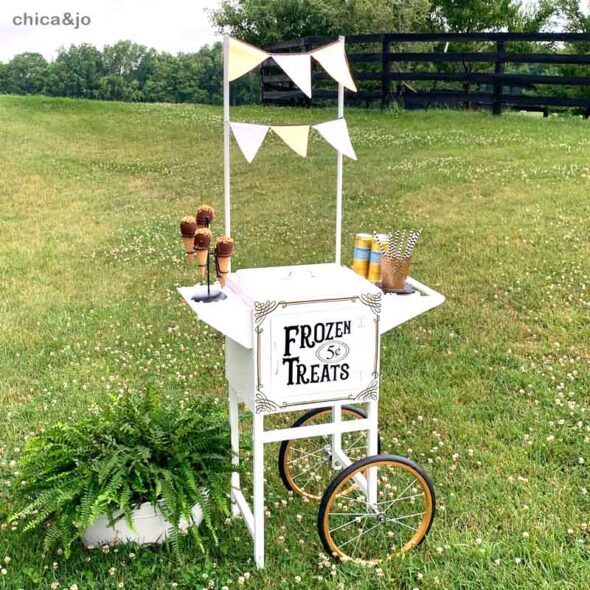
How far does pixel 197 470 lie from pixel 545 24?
33.3 m

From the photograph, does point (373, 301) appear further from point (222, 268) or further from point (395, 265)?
point (222, 268)

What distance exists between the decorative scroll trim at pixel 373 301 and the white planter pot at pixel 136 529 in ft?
4.52

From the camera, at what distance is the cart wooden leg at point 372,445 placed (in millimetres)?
3717

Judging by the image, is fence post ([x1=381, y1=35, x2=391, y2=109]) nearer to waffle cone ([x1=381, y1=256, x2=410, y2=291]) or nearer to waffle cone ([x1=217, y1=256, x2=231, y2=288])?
waffle cone ([x1=381, y1=256, x2=410, y2=291])

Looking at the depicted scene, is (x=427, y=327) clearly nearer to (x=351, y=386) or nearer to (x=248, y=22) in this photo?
(x=351, y=386)

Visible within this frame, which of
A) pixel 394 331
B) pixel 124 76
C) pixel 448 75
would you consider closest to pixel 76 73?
pixel 124 76

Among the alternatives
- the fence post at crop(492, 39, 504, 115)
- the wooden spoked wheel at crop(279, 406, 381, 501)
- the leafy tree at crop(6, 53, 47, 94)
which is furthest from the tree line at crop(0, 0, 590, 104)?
the wooden spoked wheel at crop(279, 406, 381, 501)

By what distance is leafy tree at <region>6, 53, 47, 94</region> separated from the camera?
25.3m

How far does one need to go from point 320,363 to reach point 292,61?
1.41m

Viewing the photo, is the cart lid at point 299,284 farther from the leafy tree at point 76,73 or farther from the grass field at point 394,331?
the leafy tree at point 76,73

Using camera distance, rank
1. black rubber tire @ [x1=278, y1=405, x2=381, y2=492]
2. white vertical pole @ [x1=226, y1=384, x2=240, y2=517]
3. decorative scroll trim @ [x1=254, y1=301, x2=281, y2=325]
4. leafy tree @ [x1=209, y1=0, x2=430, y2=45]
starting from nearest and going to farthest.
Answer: decorative scroll trim @ [x1=254, y1=301, x2=281, y2=325]
white vertical pole @ [x1=226, y1=384, x2=240, y2=517]
black rubber tire @ [x1=278, y1=405, x2=381, y2=492]
leafy tree @ [x1=209, y1=0, x2=430, y2=45]

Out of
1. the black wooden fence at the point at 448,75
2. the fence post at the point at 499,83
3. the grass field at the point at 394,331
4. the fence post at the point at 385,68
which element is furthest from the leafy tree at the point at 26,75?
the fence post at the point at 499,83

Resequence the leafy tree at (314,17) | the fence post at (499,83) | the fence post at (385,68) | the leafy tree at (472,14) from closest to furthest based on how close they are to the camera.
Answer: the fence post at (499,83) → the fence post at (385,68) → the leafy tree at (314,17) → the leafy tree at (472,14)

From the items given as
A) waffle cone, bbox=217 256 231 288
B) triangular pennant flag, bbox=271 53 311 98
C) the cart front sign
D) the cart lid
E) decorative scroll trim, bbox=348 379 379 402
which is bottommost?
decorative scroll trim, bbox=348 379 379 402
